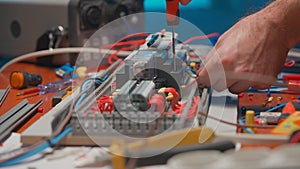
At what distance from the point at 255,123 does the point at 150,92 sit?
21 cm

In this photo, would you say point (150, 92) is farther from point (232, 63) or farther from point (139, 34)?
point (139, 34)

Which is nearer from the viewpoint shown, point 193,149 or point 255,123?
point 193,149

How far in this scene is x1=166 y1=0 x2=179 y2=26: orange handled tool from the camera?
1194 mm

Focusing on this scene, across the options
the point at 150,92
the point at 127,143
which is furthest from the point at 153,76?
the point at 127,143

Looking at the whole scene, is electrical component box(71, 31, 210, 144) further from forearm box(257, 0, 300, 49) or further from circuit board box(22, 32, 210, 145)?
forearm box(257, 0, 300, 49)

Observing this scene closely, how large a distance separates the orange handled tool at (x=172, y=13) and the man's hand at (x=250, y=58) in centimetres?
11

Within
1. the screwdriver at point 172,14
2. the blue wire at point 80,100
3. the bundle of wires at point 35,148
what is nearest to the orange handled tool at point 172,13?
the screwdriver at point 172,14

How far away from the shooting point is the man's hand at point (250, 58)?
115cm

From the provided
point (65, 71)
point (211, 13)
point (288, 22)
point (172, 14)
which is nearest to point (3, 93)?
point (65, 71)

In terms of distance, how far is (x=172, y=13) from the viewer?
3.94ft

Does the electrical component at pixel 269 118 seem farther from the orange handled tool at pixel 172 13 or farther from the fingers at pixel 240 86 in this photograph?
the orange handled tool at pixel 172 13

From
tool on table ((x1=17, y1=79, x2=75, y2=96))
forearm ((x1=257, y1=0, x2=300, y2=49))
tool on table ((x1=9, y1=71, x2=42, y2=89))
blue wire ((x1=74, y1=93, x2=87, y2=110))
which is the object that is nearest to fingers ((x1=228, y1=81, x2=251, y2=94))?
forearm ((x1=257, y1=0, x2=300, y2=49))

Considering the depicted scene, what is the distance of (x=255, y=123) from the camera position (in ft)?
3.20

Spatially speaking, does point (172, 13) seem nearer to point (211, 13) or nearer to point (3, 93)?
point (3, 93)
